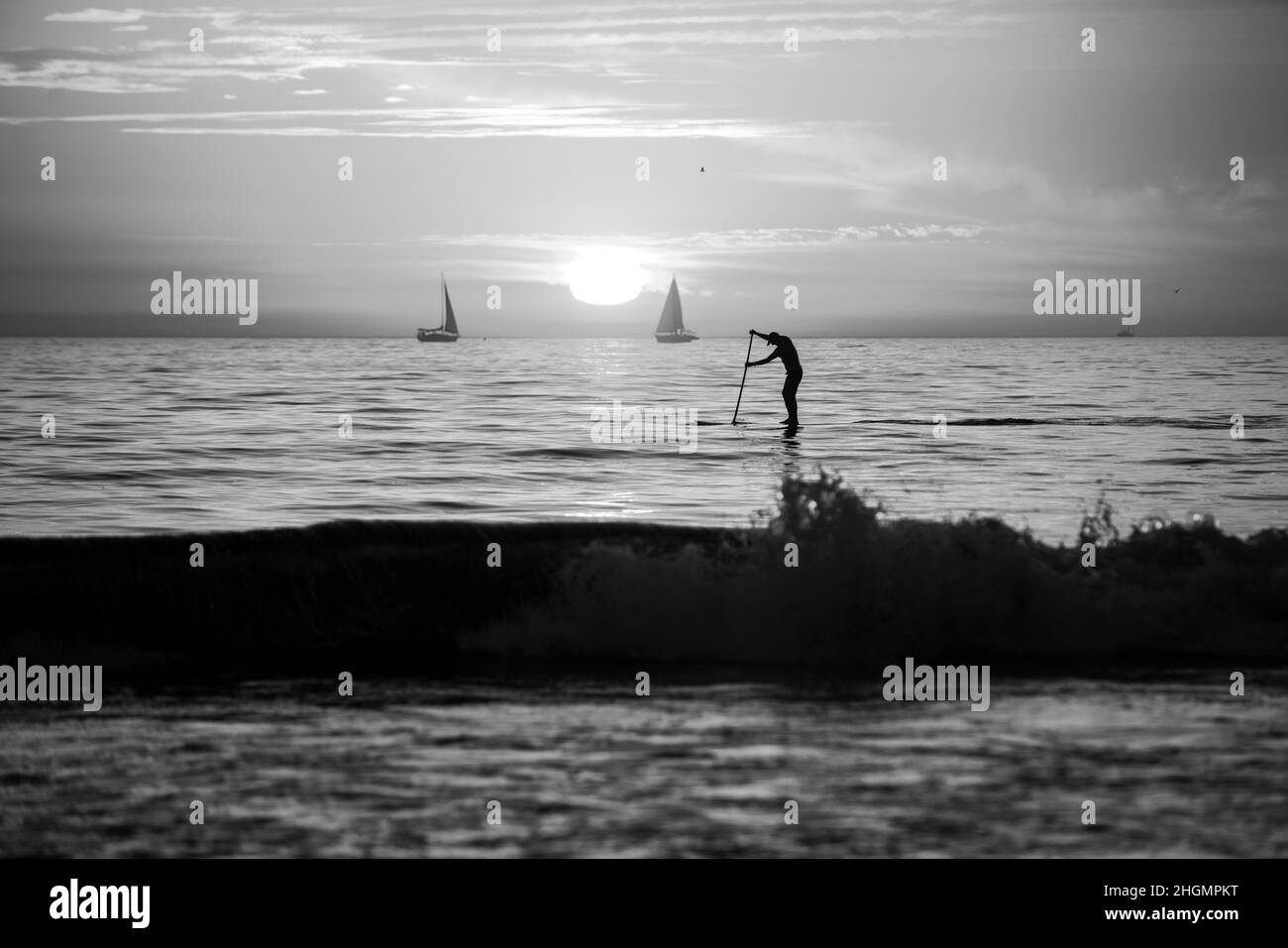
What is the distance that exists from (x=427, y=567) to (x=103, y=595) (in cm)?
311

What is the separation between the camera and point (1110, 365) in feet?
227

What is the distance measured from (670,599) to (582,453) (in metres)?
13.2

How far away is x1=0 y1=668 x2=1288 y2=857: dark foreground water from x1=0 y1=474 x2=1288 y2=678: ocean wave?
4.99ft

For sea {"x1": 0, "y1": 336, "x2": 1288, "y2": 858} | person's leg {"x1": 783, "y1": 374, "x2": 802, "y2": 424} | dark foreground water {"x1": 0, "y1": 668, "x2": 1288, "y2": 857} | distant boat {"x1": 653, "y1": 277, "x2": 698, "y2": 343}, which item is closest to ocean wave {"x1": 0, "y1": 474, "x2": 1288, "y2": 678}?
sea {"x1": 0, "y1": 336, "x2": 1288, "y2": 858}

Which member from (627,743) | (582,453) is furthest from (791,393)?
(627,743)

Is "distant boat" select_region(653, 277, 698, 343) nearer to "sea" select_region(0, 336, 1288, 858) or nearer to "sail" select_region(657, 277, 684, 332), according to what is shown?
"sail" select_region(657, 277, 684, 332)

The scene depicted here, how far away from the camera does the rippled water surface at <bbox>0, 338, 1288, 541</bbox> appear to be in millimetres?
17734

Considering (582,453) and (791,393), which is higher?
(791,393)

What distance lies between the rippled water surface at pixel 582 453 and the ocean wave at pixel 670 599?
2657 mm

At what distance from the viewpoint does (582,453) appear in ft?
81.9

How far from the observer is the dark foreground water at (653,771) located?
6457mm

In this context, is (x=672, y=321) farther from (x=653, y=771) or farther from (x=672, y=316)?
(x=653, y=771)

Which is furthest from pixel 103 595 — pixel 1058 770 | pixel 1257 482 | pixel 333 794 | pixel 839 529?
pixel 1257 482
